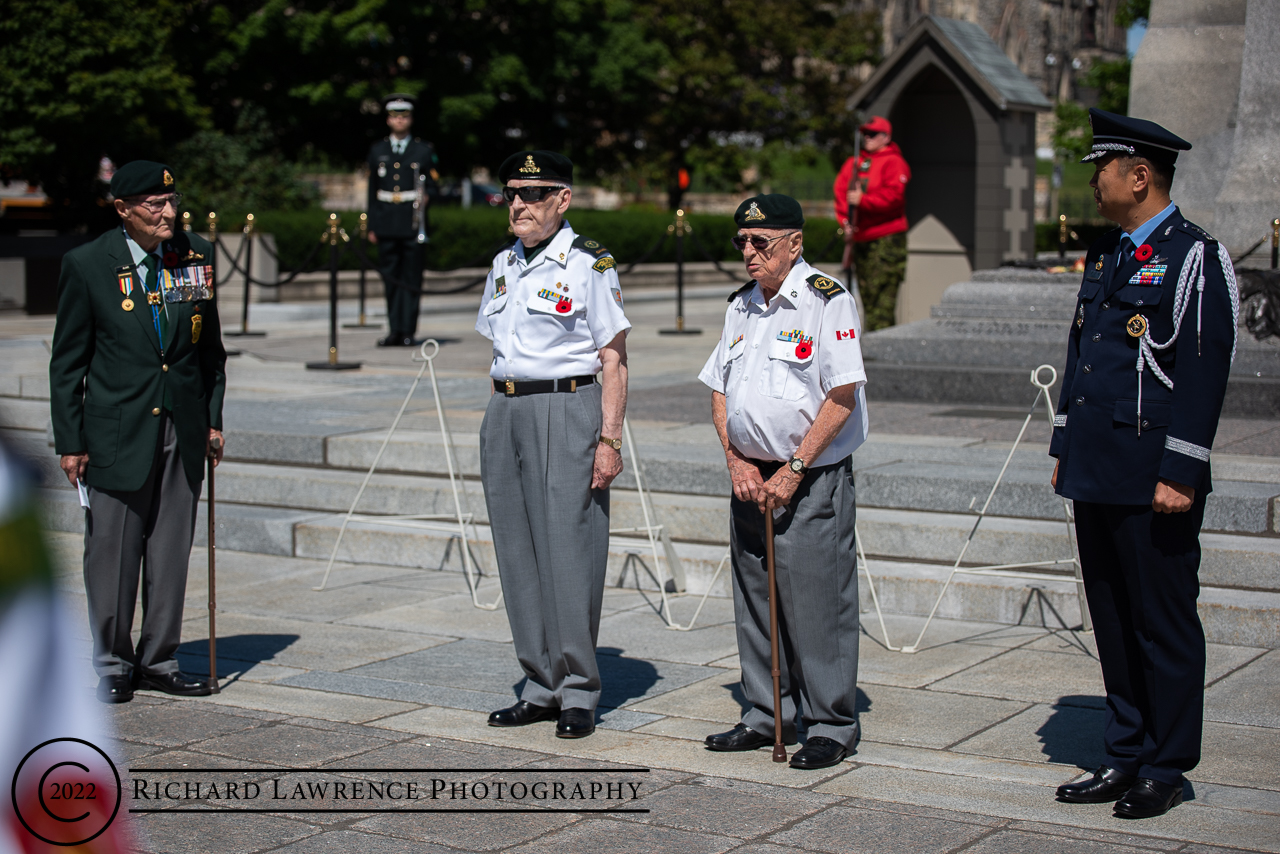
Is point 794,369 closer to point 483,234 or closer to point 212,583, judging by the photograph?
point 212,583

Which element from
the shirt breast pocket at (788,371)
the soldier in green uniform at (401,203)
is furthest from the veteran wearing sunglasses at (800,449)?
the soldier in green uniform at (401,203)

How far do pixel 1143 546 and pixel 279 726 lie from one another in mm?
3064

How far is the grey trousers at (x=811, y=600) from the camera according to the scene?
16.1ft

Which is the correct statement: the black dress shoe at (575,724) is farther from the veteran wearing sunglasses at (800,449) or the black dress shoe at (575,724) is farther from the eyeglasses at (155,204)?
the eyeglasses at (155,204)

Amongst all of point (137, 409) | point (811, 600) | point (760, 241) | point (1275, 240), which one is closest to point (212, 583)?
point (137, 409)

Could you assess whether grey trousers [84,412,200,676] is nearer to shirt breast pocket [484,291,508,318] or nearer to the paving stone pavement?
the paving stone pavement

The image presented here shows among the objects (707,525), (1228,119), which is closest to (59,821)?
(707,525)

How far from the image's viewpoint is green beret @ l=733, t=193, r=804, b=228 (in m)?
4.89

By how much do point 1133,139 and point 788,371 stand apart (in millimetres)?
1276

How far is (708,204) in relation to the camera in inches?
2704

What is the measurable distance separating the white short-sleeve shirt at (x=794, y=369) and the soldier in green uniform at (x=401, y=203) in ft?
33.9

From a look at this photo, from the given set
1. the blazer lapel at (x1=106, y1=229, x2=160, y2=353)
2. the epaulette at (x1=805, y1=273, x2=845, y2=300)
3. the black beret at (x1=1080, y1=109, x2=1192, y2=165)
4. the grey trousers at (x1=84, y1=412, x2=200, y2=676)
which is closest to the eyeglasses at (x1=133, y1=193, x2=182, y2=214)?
→ the blazer lapel at (x1=106, y1=229, x2=160, y2=353)

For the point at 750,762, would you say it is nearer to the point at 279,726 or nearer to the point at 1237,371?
the point at 279,726

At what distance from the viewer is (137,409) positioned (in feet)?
18.5
